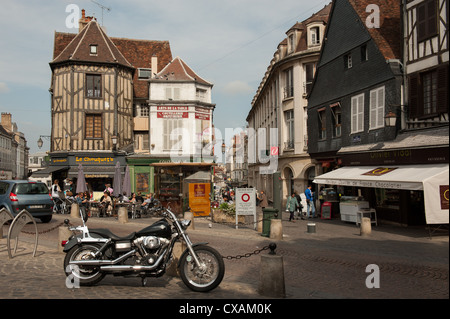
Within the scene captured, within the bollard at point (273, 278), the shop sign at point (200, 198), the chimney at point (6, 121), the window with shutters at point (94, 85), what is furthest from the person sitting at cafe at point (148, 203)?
the chimney at point (6, 121)

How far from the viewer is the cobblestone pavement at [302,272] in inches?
129

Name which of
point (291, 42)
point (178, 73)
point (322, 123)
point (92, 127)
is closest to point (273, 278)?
point (322, 123)

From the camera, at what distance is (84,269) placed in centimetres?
643

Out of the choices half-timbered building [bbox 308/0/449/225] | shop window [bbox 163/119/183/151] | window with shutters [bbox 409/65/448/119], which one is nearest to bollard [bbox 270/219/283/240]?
half-timbered building [bbox 308/0/449/225]

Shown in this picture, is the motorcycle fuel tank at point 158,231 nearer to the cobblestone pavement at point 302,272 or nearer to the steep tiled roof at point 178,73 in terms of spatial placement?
the cobblestone pavement at point 302,272

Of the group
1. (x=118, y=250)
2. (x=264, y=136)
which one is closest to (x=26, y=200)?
(x=118, y=250)

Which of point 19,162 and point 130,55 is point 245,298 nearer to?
point 130,55

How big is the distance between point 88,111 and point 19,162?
3165 inches

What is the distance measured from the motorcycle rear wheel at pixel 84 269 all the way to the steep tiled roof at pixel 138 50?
28189mm

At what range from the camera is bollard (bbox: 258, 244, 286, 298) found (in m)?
5.86

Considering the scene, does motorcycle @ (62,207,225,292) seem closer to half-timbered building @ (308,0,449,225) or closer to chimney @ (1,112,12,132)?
half-timbered building @ (308,0,449,225)

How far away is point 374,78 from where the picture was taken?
58.5 feet

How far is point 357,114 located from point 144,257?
51.4 ft

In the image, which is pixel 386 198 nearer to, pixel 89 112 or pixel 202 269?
pixel 202 269
